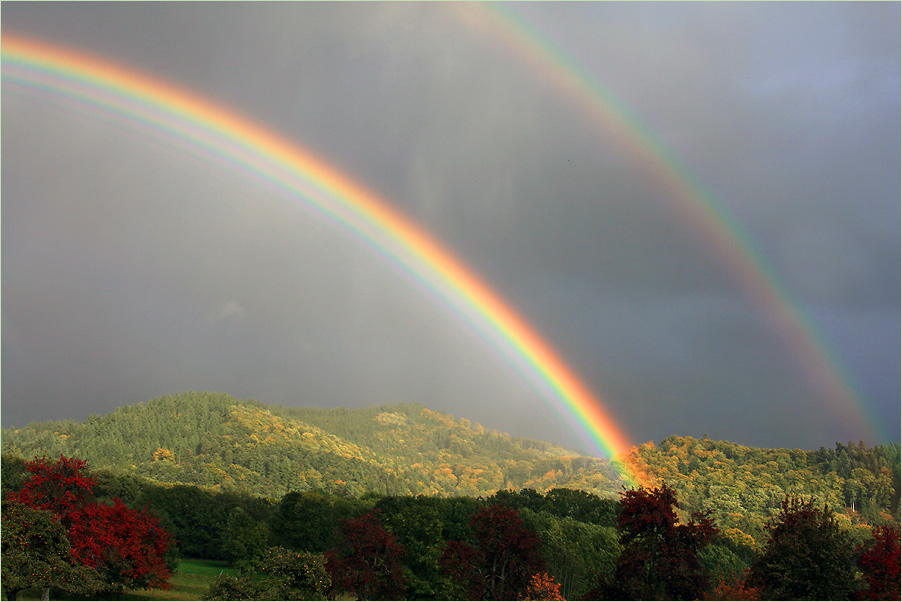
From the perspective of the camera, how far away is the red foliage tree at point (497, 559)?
123ft

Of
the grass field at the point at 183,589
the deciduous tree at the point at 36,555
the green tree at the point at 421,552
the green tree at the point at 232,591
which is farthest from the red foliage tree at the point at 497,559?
the green tree at the point at 421,552

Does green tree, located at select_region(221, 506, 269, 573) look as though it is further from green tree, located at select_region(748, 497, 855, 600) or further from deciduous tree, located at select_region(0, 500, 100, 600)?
green tree, located at select_region(748, 497, 855, 600)

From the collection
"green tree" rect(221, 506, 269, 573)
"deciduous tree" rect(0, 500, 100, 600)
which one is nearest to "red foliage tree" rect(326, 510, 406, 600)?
"deciduous tree" rect(0, 500, 100, 600)

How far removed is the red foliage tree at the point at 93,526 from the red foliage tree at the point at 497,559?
18275mm

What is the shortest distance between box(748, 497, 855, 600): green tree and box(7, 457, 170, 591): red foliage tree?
1335 inches

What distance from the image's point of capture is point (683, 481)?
553ft

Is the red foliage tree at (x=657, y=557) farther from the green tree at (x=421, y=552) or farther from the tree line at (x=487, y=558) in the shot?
the green tree at (x=421, y=552)

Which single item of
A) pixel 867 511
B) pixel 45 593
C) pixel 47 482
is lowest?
pixel 45 593

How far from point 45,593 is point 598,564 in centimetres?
4459

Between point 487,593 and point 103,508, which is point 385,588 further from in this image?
point 103,508

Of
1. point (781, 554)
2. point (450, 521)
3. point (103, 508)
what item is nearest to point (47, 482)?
point (103, 508)

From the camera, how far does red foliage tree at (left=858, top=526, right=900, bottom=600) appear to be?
3093cm

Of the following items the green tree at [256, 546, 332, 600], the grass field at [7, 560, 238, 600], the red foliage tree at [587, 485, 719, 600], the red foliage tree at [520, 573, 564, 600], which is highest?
the red foliage tree at [587, 485, 719, 600]

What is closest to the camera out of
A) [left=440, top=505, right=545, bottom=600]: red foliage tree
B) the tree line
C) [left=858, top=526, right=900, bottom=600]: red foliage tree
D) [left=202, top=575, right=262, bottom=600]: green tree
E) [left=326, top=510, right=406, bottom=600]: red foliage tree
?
the tree line
